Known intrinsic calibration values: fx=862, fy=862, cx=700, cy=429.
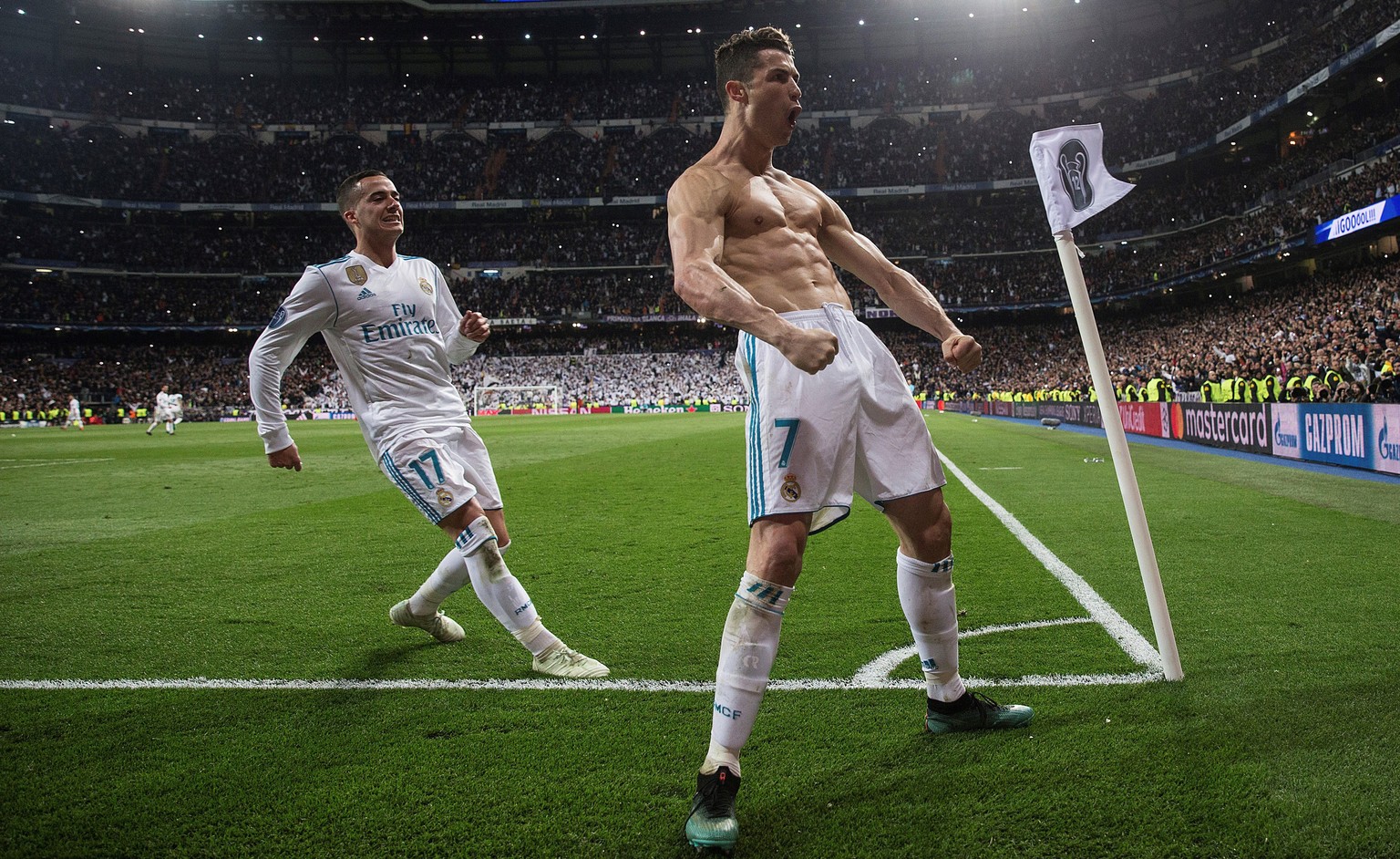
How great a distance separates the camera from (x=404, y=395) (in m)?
4.29

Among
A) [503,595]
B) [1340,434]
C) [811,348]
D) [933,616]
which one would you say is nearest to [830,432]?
[811,348]

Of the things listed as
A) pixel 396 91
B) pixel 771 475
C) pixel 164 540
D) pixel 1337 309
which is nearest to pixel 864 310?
pixel 1337 309

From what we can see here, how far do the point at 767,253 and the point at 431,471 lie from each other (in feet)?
6.50

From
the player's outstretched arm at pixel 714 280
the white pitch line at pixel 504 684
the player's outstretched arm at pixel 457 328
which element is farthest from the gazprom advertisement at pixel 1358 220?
the player's outstretched arm at pixel 714 280

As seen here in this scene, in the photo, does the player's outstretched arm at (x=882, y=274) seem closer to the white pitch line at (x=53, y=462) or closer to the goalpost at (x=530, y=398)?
the white pitch line at (x=53, y=462)

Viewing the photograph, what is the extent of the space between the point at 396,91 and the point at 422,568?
66927 mm

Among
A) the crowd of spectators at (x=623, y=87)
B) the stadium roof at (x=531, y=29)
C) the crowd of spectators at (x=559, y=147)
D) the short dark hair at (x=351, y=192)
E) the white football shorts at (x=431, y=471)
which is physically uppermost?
the stadium roof at (x=531, y=29)

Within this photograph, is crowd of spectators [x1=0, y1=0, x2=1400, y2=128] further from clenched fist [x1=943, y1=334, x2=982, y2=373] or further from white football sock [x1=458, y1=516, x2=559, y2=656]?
white football sock [x1=458, y1=516, x2=559, y2=656]

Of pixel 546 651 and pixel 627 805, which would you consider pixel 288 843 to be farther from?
pixel 546 651

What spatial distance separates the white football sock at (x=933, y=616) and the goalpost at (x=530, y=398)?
179ft

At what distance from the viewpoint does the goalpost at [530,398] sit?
58188mm

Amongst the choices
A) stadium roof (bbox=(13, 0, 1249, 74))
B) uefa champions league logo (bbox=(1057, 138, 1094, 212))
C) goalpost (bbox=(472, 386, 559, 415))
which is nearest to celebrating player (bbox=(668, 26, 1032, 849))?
uefa champions league logo (bbox=(1057, 138, 1094, 212))

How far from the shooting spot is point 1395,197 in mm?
28422

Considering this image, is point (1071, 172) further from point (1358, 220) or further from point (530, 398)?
point (530, 398)
